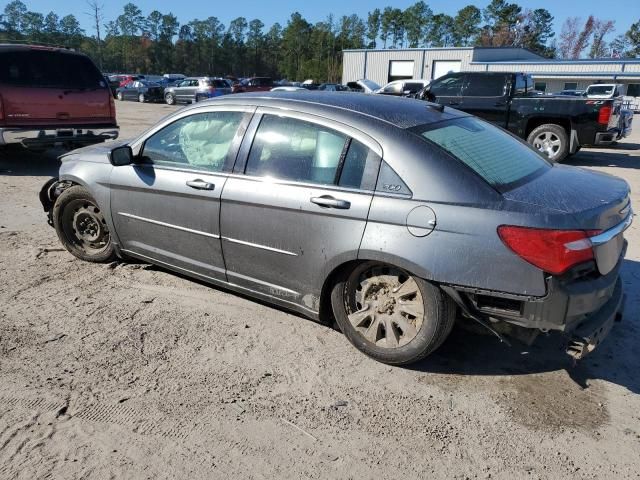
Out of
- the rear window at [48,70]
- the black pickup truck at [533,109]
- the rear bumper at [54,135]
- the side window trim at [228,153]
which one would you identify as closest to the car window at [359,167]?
the side window trim at [228,153]

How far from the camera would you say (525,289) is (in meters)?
2.69

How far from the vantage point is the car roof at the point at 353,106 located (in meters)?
3.31

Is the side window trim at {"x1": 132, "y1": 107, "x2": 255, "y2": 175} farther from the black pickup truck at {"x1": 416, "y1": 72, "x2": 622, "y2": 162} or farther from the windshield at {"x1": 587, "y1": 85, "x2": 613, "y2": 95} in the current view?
the windshield at {"x1": 587, "y1": 85, "x2": 613, "y2": 95}

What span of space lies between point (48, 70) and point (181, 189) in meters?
6.65

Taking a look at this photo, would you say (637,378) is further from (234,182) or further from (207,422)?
(234,182)

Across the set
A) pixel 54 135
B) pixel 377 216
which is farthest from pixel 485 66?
pixel 377 216

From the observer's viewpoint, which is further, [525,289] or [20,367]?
[20,367]

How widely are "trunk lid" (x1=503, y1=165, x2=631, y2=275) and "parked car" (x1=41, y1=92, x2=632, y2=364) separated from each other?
0.01 m

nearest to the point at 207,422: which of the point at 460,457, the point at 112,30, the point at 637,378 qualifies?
the point at 460,457

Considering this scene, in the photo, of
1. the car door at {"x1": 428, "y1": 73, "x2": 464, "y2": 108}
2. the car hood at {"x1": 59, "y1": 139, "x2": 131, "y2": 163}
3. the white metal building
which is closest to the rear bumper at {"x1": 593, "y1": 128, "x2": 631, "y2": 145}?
the car door at {"x1": 428, "y1": 73, "x2": 464, "y2": 108}

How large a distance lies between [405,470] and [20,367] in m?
2.38

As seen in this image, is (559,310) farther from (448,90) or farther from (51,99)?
(448,90)

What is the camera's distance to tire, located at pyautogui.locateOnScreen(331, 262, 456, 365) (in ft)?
9.80

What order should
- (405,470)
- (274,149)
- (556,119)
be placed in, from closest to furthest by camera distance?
(405,470) → (274,149) → (556,119)
